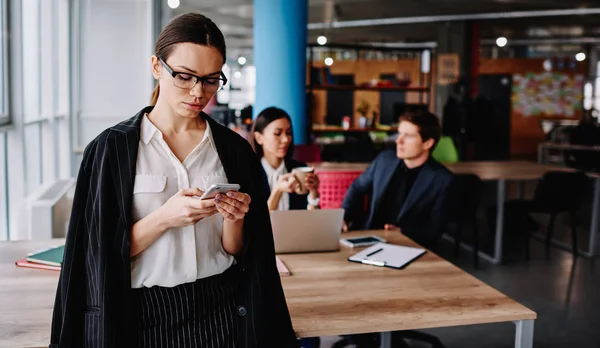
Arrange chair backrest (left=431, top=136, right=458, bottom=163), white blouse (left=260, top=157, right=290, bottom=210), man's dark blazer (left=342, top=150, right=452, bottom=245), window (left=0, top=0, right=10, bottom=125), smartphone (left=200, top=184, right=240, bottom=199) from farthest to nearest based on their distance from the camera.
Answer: chair backrest (left=431, top=136, right=458, bottom=163), window (left=0, top=0, right=10, bottom=125), man's dark blazer (left=342, top=150, right=452, bottom=245), white blouse (left=260, top=157, right=290, bottom=210), smartphone (left=200, top=184, right=240, bottom=199)

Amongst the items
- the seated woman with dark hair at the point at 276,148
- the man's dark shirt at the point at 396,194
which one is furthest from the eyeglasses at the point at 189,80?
the man's dark shirt at the point at 396,194

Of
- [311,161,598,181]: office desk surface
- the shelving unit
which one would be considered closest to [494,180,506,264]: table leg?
[311,161,598,181]: office desk surface

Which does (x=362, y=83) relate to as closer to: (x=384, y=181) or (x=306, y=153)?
(x=306, y=153)

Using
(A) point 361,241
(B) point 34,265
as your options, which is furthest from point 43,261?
(A) point 361,241

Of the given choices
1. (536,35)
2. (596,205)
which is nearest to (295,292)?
(596,205)

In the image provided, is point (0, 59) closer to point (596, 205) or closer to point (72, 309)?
point (72, 309)

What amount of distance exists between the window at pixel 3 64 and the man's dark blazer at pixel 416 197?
2610 mm

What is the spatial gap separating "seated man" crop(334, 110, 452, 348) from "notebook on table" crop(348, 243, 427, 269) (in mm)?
716

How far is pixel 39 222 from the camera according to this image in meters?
3.89

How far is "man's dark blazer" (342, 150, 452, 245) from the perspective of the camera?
3746 millimetres

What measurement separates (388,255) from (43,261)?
1.59 metres

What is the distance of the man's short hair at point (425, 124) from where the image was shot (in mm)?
4066

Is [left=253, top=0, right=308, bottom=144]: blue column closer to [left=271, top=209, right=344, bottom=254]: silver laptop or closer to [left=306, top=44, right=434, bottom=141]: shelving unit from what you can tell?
[left=306, top=44, right=434, bottom=141]: shelving unit

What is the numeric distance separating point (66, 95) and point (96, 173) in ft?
21.4
